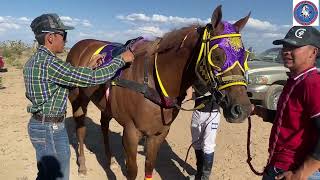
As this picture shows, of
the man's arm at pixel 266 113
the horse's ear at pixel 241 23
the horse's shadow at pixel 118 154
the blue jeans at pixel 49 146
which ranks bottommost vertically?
the horse's shadow at pixel 118 154

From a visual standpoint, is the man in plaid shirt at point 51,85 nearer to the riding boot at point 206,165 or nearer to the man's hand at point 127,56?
the man's hand at point 127,56

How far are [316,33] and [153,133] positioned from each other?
2237 mm

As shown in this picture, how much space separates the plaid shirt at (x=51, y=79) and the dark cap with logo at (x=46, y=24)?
0.49ft

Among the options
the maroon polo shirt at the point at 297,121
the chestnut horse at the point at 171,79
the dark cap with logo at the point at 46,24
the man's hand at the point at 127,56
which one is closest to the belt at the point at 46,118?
the dark cap with logo at the point at 46,24

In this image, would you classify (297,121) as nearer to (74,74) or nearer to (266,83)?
(74,74)

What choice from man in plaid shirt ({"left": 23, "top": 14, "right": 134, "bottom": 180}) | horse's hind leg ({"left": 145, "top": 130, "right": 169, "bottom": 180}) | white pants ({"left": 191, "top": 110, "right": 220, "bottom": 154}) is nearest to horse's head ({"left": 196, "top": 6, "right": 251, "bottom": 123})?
man in plaid shirt ({"left": 23, "top": 14, "right": 134, "bottom": 180})

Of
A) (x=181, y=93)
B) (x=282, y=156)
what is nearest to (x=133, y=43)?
(x=181, y=93)

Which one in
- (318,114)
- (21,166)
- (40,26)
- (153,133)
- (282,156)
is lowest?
(21,166)

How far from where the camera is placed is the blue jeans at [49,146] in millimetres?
3252

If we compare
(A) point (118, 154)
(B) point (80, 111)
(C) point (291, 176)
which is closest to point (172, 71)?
(C) point (291, 176)

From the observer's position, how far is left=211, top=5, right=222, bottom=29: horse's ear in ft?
10.4

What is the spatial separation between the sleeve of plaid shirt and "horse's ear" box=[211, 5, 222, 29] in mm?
933

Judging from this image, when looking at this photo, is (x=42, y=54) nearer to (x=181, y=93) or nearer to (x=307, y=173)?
(x=181, y=93)

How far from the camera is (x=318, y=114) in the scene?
2158 mm
